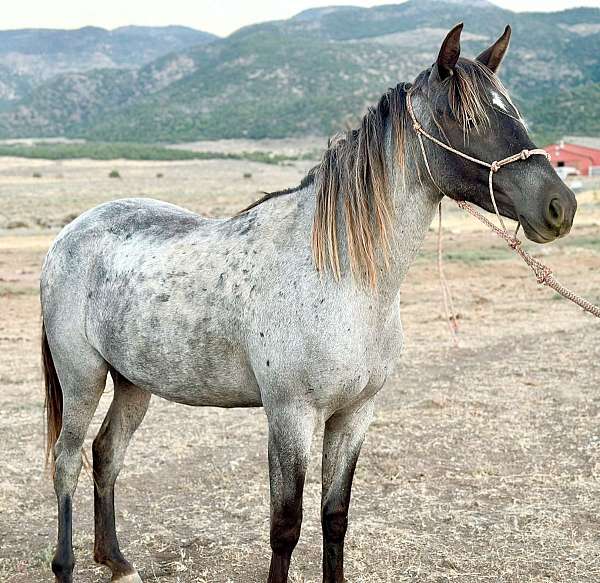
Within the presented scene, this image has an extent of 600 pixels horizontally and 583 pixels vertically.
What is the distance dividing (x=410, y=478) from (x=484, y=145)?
10.1ft

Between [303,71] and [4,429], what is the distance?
126 meters

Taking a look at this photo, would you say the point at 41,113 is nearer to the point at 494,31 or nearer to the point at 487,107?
the point at 494,31

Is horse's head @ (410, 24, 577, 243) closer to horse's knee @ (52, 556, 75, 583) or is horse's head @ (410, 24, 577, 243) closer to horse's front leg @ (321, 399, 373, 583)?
horse's front leg @ (321, 399, 373, 583)

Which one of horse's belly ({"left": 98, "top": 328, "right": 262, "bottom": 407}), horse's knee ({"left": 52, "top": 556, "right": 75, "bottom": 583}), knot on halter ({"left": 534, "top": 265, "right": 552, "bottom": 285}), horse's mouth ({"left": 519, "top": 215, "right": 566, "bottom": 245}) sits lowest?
horse's knee ({"left": 52, "top": 556, "right": 75, "bottom": 583})

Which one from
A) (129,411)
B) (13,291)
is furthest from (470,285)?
(129,411)

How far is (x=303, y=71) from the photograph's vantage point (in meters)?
Result: 127

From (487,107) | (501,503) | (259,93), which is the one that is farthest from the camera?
(259,93)

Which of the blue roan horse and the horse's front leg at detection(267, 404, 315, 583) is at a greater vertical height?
the blue roan horse

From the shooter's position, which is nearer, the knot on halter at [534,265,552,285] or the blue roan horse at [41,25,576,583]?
the blue roan horse at [41,25,576,583]

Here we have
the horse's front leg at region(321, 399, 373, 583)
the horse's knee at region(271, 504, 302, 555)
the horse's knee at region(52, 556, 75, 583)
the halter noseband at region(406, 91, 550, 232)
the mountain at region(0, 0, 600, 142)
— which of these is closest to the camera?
the halter noseband at region(406, 91, 550, 232)

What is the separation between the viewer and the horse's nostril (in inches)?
112

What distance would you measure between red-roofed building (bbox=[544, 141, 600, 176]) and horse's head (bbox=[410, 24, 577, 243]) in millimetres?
46147

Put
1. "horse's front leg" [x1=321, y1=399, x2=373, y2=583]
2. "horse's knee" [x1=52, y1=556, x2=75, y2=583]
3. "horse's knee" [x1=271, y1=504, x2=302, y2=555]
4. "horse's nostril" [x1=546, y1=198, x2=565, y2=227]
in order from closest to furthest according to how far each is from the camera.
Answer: "horse's nostril" [x1=546, y1=198, x2=565, y2=227], "horse's knee" [x1=271, y1=504, x2=302, y2=555], "horse's front leg" [x1=321, y1=399, x2=373, y2=583], "horse's knee" [x1=52, y1=556, x2=75, y2=583]

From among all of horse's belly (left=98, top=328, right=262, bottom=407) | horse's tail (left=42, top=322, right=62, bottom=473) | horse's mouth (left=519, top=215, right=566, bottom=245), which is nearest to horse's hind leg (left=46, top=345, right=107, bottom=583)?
horse's tail (left=42, top=322, right=62, bottom=473)
